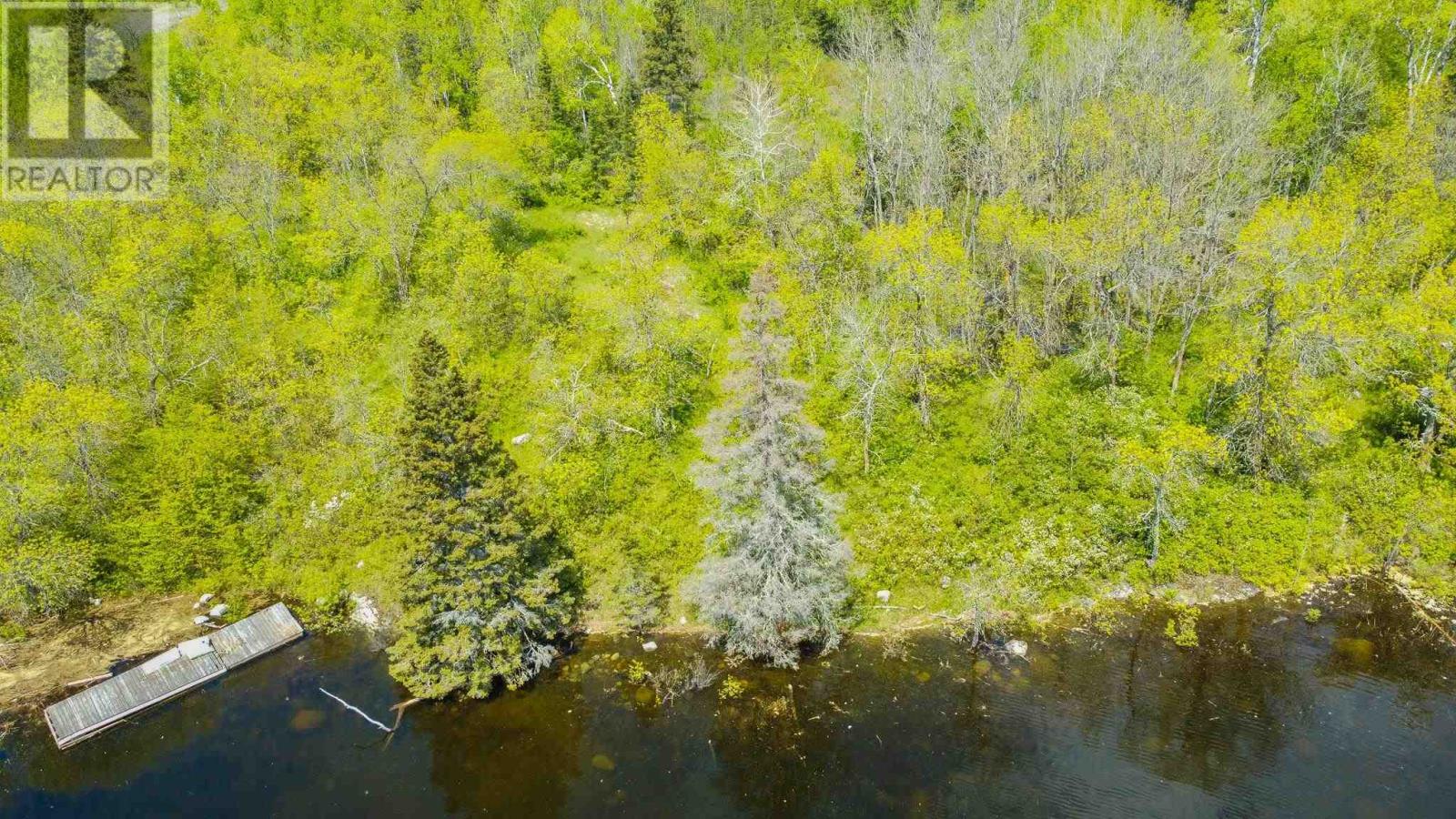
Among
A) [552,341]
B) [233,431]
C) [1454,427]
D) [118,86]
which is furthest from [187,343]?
[1454,427]

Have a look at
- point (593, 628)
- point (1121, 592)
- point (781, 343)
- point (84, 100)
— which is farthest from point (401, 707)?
point (84, 100)

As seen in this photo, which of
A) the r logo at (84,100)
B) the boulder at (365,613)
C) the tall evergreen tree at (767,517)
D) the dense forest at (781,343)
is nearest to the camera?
the tall evergreen tree at (767,517)

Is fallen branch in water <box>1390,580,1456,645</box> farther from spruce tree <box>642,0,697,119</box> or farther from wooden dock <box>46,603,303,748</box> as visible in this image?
spruce tree <box>642,0,697,119</box>

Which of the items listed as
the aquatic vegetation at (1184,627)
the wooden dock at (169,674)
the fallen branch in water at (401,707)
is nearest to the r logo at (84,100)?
the wooden dock at (169,674)

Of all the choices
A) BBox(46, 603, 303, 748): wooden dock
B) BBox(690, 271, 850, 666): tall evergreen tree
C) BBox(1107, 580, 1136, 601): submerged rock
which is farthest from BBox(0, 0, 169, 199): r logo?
BBox(1107, 580, 1136, 601): submerged rock

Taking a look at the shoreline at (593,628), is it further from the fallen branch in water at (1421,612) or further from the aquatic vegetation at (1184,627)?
the aquatic vegetation at (1184,627)
